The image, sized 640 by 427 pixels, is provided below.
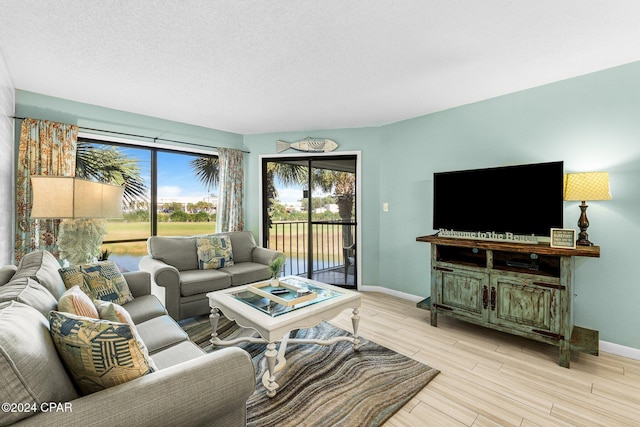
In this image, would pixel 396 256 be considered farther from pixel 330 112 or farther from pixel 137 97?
pixel 137 97

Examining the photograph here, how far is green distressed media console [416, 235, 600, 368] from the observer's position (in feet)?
7.32

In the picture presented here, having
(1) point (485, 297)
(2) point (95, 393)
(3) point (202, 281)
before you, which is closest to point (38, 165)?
(3) point (202, 281)

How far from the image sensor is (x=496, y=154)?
3059mm

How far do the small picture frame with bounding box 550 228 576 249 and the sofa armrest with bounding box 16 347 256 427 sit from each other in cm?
253

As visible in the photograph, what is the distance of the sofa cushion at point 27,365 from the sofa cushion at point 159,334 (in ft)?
2.11

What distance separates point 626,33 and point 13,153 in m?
5.38

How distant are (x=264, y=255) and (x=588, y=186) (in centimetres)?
343

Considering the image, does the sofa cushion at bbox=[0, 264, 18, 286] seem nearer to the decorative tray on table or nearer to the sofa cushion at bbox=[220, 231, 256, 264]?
the decorative tray on table

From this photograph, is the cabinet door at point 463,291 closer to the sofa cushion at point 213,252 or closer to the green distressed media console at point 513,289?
the green distressed media console at point 513,289

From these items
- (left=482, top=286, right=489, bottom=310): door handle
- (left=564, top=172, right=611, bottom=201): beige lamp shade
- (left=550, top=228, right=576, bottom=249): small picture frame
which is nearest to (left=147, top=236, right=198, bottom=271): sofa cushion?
(left=482, top=286, right=489, bottom=310): door handle

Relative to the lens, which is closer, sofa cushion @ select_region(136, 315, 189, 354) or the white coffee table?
sofa cushion @ select_region(136, 315, 189, 354)

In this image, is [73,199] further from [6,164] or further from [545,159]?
[545,159]

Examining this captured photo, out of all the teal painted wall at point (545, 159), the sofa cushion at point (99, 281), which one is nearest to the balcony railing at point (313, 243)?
the teal painted wall at point (545, 159)

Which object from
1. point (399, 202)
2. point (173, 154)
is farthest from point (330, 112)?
point (173, 154)
